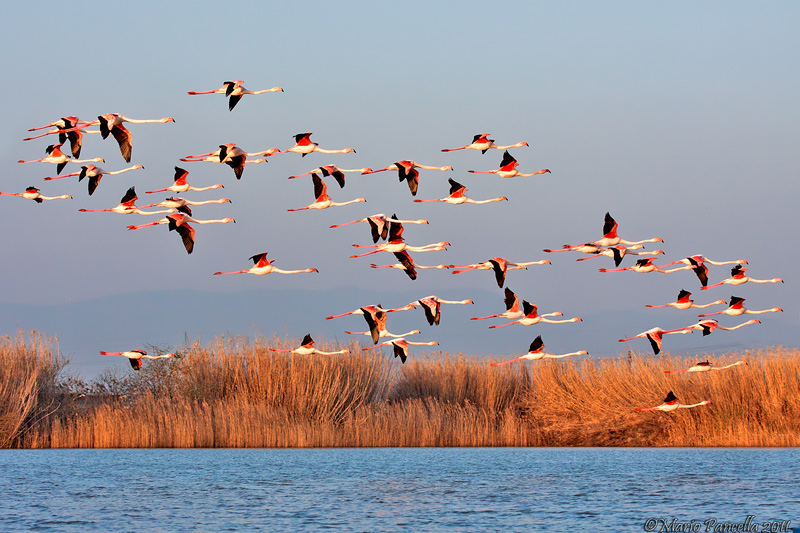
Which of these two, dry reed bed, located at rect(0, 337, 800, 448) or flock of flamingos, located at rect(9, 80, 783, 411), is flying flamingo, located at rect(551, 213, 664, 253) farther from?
dry reed bed, located at rect(0, 337, 800, 448)

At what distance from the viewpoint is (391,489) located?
23.5 metres

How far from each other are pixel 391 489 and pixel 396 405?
13.1 m

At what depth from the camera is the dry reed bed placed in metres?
33.3

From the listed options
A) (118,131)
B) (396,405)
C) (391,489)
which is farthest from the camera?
(396,405)

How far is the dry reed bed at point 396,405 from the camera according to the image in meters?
33.3

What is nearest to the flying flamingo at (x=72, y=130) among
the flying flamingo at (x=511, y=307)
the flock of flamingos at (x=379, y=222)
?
the flock of flamingos at (x=379, y=222)

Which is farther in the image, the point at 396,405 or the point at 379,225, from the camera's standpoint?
the point at 396,405

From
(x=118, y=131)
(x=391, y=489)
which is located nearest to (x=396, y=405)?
(x=391, y=489)

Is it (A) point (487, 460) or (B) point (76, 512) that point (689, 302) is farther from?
(B) point (76, 512)

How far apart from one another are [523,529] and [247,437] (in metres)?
17.7

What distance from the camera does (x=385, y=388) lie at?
3912 cm

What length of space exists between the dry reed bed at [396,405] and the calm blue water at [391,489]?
918mm

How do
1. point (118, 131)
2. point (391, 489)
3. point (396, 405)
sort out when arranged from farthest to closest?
point (396, 405) < point (391, 489) < point (118, 131)

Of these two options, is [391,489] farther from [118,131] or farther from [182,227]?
[118,131]
